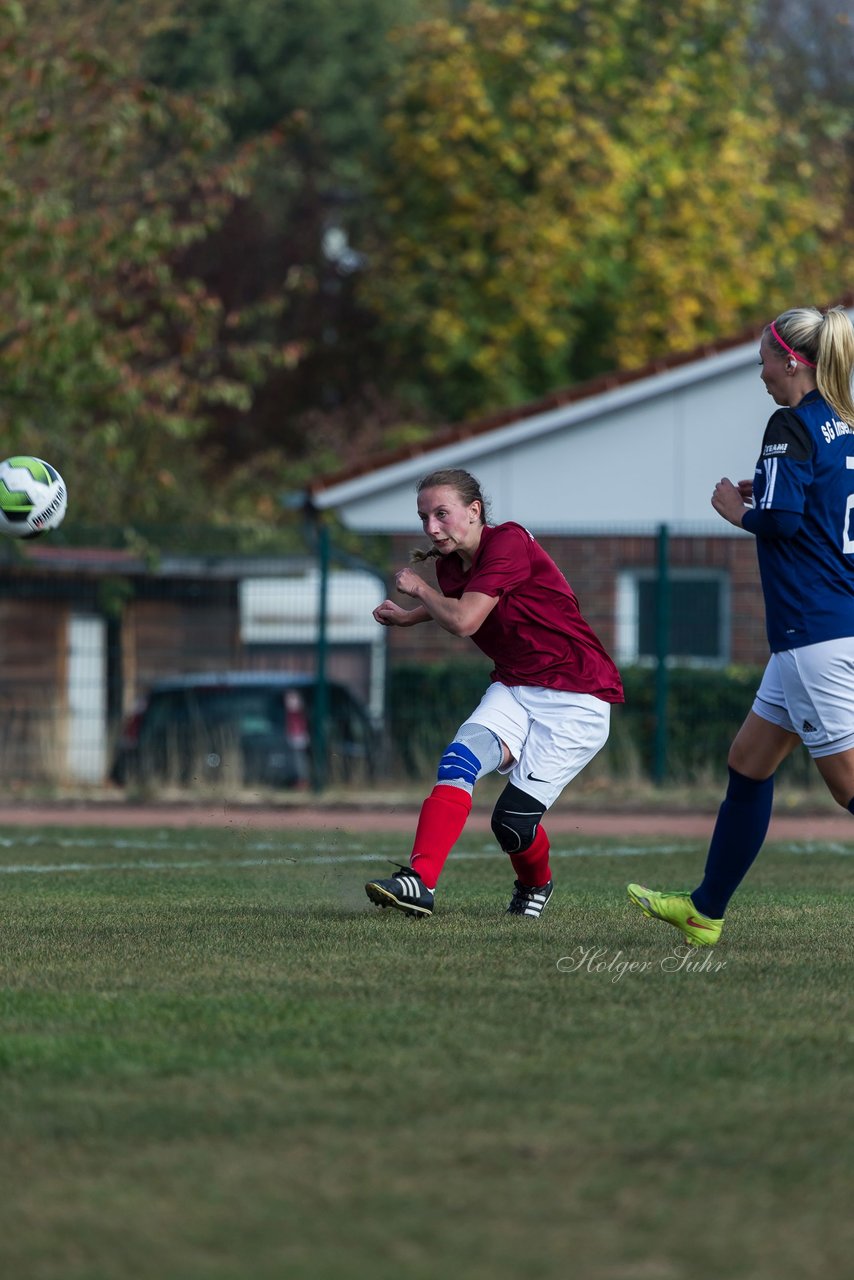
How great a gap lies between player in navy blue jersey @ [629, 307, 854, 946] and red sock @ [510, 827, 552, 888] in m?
1.25

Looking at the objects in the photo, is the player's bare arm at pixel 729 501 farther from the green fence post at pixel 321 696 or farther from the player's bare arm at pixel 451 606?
the green fence post at pixel 321 696

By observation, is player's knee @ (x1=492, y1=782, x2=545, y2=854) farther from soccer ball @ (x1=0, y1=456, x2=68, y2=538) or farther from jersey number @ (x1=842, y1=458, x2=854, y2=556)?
soccer ball @ (x1=0, y1=456, x2=68, y2=538)

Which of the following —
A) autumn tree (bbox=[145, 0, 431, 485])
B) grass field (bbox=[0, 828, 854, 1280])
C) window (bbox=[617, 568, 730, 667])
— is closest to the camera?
grass field (bbox=[0, 828, 854, 1280])

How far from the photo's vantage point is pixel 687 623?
18844 mm

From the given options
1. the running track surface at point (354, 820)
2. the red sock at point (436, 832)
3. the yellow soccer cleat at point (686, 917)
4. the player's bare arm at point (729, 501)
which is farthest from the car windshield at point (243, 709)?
the player's bare arm at point (729, 501)

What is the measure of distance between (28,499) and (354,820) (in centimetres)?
607

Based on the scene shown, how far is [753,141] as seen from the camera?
108ft

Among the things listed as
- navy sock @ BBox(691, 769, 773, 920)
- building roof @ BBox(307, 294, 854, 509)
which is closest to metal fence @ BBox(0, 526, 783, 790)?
building roof @ BBox(307, 294, 854, 509)

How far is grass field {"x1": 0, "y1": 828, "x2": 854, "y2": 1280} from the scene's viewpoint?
311cm

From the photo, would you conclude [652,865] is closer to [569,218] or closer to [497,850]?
[497,850]

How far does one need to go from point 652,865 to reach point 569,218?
2239 centimetres

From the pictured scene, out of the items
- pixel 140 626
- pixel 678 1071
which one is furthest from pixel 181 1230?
pixel 140 626

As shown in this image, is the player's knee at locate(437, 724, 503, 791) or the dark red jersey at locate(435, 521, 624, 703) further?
the dark red jersey at locate(435, 521, 624, 703)

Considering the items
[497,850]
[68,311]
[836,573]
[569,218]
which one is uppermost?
[569,218]
